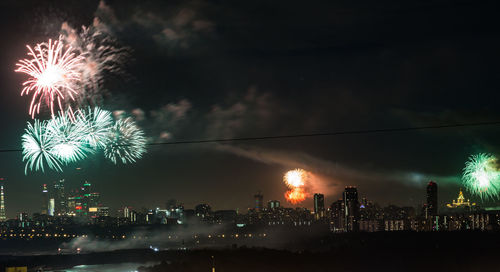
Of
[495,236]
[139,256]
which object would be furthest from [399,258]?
[139,256]

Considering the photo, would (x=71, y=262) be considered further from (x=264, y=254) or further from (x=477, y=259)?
(x=477, y=259)

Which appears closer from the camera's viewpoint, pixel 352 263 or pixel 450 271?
pixel 450 271

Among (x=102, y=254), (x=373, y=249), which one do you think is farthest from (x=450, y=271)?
(x=102, y=254)

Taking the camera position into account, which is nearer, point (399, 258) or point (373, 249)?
point (399, 258)

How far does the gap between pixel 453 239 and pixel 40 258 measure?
10988 cm

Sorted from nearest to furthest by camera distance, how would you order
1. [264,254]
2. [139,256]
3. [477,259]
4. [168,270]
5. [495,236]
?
[477,259] → [168,270] → [264,254] → [495,236] → [139,256]

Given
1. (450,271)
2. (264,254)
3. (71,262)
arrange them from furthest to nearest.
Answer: (71,262) < (264,254) < (450,271)

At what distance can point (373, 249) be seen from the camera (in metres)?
121

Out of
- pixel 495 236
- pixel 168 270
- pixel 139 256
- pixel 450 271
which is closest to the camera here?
pixel 450 271

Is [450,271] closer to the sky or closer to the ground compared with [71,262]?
closer to the sky

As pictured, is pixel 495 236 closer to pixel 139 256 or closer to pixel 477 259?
pixel 477 259

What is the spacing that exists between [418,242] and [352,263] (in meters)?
40.8

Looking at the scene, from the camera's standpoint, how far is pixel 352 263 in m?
92.1

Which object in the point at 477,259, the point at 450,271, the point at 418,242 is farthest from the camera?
the point at 418,242
